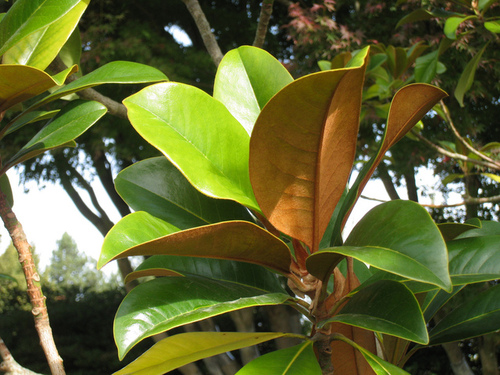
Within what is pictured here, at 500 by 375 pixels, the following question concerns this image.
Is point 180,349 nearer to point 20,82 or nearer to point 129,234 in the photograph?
point 129,234

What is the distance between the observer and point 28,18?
0.90 metres

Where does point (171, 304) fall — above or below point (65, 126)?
below

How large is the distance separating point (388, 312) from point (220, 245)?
28cm

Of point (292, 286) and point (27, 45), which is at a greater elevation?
point (27, 45)

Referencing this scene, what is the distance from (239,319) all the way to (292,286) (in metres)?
3.33

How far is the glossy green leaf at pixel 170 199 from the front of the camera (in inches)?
33.3

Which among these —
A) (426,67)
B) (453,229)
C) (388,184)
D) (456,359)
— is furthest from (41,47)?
(388,184)

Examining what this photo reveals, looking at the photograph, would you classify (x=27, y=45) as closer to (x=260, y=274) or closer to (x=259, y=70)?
(x=259, y=70)

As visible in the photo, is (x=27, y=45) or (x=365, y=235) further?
(x=27, y=45)

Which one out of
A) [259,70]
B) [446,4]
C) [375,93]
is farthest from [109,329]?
[259,70]

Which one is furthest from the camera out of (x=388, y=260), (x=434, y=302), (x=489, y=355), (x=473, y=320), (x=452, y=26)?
(x=489, y=355)

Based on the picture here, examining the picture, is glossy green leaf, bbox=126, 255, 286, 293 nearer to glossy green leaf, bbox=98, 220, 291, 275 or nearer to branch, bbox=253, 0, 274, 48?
glossy green leaf, bbox=98, 220, 291, 275

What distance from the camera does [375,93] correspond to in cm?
263

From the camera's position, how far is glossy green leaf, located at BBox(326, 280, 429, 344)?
64 centimetres
